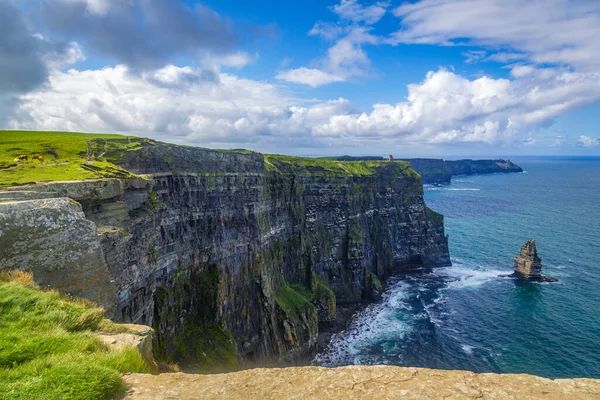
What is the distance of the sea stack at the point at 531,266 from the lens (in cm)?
8038

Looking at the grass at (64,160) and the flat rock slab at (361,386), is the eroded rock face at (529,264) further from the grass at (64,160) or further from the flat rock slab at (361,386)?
the flat rock slab at (361,386)

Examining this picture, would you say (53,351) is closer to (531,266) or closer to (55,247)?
(55,247)

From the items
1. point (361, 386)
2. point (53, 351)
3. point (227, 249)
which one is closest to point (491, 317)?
point (227, 249)

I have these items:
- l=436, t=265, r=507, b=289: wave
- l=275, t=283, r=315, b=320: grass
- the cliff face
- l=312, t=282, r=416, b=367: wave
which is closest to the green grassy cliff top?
the cliff face

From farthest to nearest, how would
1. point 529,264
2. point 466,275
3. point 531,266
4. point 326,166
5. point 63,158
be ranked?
point 466,275 → point 326,166 → point 529,264 → point 531,266 → point 63,158

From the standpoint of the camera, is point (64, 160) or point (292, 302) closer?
point (64, 160)

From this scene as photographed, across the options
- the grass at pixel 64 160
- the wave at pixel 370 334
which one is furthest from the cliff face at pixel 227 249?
the wave at pixel 370 334

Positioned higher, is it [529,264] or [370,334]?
[529,264]

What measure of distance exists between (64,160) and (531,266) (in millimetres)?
91383

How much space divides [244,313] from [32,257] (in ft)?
126

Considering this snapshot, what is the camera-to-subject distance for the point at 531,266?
80.4 metres

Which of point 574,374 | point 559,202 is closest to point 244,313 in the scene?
point 574,374

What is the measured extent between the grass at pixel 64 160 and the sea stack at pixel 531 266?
84736 mm

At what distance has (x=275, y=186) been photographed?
200 ft
